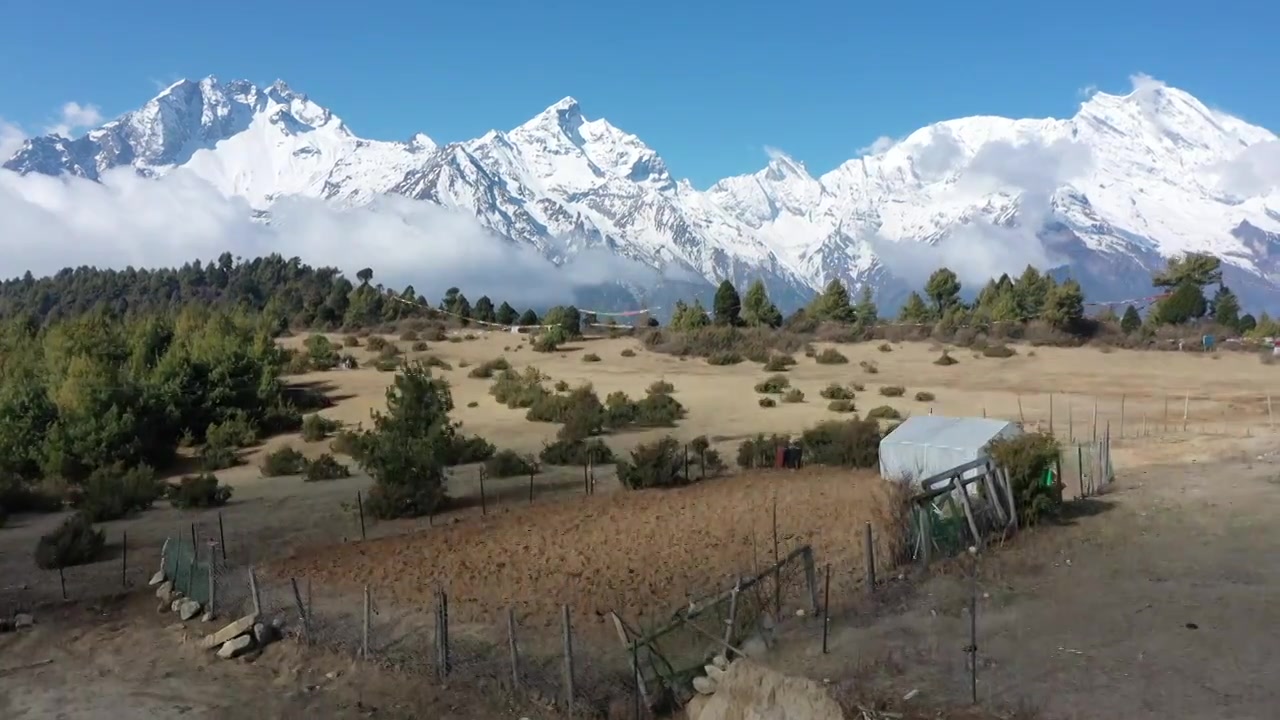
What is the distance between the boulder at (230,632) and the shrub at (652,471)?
40.0ft

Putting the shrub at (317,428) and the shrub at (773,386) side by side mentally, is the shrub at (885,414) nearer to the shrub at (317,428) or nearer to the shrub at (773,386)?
the shrub at (773,386)

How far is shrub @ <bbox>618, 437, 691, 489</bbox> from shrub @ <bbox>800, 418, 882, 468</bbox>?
4366mm

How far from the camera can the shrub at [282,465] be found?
2962 cm

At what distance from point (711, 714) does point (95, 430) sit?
30.0 m

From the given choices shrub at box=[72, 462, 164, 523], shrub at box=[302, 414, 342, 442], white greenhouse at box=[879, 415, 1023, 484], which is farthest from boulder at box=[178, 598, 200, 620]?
shrub at box=[302, 414, 342, 442]

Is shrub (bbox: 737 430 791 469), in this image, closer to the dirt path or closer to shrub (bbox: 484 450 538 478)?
shrub (bbox: 484 450 538 478)

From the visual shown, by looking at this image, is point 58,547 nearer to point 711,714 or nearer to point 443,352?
point 711,714

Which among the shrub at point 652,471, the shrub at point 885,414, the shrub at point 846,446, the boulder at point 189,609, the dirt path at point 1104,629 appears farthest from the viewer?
the shrub at point 885,414

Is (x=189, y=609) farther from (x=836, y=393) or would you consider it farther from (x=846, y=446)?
(x=836, y=393)

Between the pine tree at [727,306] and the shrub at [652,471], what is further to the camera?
the pine tree at [727,306]

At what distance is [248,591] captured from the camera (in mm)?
15766

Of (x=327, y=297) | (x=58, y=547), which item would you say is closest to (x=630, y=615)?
(x=58, y=547)

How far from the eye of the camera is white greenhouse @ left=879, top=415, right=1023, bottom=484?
784 inches

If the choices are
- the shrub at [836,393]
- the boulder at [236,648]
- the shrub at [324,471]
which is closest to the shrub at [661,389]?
the shrub at [836,393]
